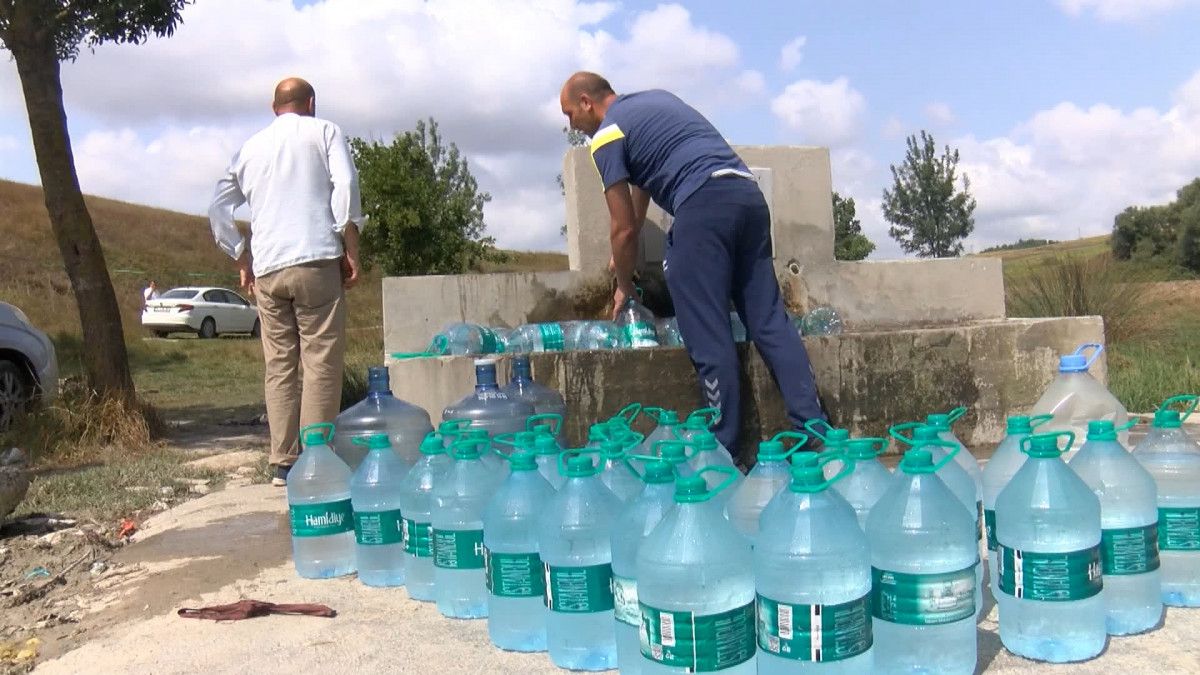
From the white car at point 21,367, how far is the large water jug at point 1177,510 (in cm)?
714

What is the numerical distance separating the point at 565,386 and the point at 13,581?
236 cm

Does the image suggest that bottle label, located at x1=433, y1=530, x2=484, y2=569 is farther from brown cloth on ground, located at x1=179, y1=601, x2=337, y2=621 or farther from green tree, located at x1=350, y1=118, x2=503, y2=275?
green tree, located at x1=350, y1=118, x2=503, y2=275

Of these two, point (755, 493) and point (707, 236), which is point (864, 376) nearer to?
point (707, 236)

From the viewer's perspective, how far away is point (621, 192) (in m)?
4.25

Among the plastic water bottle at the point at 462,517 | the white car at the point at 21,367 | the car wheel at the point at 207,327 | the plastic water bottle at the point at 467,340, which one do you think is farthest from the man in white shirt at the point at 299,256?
the car wheel at the point at 207,327

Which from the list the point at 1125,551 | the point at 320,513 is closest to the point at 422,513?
the point at 320,513

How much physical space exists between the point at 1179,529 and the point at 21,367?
759 centimetres

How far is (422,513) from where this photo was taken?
296cm

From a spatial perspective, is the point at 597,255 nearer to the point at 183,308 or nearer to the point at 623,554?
the point at 623,554

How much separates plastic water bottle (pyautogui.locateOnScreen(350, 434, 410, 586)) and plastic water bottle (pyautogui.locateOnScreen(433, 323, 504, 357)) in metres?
1.75

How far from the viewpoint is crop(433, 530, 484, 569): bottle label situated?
8.96 ft

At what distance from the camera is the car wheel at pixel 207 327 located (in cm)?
2667

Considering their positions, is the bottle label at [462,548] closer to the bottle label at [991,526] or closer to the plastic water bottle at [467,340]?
the bottle label at [991,526]

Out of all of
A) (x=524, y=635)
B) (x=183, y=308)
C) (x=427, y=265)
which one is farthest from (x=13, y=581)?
(x=183, y=308)
